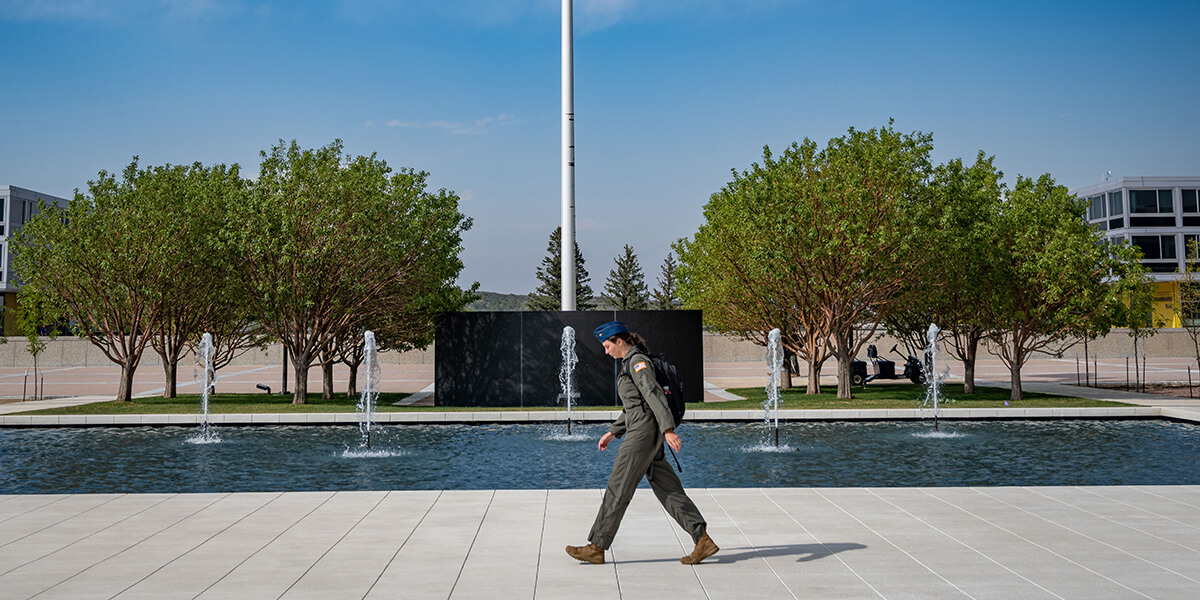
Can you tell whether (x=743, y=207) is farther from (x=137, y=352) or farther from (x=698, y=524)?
(x=698, y=524)

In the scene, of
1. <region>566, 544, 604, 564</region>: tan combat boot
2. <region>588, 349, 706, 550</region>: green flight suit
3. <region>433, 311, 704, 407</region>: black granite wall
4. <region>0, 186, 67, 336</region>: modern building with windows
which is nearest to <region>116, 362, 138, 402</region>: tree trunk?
<region>433, 311, 704, 407</region>: black granite wall

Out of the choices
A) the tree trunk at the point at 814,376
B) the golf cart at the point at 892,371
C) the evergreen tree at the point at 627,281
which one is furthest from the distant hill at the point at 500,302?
the tree trunk at the point at 814,376

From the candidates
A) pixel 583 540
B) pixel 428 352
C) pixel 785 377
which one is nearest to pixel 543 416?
pixel 583 540

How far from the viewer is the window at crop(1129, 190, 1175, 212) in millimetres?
77688

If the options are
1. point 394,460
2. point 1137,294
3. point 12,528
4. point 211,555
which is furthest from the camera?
→ point 1137,294

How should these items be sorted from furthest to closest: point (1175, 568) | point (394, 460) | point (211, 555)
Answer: point (394, 460) → point (211, 555) → point (1175, 568)

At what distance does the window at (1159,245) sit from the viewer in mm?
77438

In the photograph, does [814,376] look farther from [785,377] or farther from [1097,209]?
[1097,209]

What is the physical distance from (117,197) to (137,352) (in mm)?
4303

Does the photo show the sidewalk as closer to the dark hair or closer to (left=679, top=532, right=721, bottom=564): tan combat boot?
(left=679, top=532, right=721, bottom=564): tan combat boot

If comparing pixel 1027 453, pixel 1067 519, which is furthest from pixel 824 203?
pixel 1067 519

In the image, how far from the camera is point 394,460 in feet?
46.0

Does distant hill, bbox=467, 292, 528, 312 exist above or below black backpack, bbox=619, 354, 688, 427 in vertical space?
above

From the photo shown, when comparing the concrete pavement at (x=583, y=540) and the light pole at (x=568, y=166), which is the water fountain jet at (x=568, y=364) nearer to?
the light pole at (x=568, y=166)
